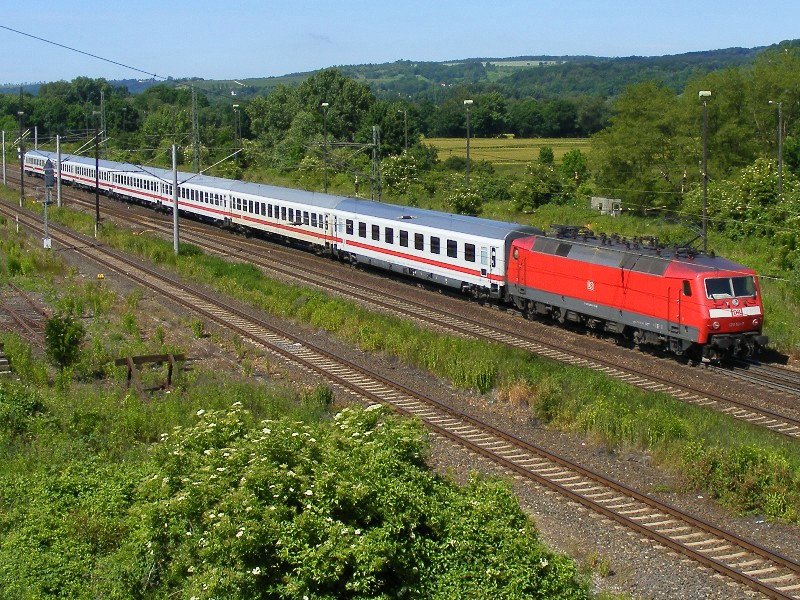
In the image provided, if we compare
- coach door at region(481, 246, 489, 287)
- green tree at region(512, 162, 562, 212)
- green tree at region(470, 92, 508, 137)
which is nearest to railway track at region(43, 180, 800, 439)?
coach door at region(481, 246, 489, 287)

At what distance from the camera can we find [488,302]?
3397 cm

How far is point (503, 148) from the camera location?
107562 mm

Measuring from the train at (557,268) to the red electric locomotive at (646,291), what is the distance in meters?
0.03

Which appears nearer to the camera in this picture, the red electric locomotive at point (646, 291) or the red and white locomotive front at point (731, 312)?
the red and white locomotive front at point (731, 312)

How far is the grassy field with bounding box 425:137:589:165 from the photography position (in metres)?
94.2

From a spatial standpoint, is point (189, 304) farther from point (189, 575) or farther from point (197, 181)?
point (197, 181)

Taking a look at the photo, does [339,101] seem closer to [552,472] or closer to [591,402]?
[591,402]

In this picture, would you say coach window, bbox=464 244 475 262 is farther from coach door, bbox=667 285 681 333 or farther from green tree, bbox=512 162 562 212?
green tree, bbox=512 162 562 212

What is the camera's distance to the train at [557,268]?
24.4m

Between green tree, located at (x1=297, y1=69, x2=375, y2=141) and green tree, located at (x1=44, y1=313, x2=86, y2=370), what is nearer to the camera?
green tree, located at (x1=44, y1=313, x2=86, y2=370)

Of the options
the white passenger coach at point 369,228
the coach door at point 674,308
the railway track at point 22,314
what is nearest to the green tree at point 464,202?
the white passenger coach at point 369,228

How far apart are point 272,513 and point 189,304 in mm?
23308

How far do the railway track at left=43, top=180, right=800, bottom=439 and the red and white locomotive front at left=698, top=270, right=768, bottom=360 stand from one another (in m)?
0.76

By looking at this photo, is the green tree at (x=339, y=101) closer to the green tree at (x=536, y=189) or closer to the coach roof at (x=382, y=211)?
the green tree at (x=536, y=189)
